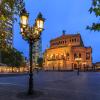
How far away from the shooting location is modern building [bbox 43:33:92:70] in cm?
13650

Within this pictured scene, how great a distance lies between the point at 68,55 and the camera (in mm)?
142125

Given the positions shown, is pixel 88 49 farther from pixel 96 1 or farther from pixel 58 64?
pixel 96 1

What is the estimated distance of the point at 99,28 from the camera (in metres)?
10.7

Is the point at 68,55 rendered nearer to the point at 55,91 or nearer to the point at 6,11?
the point at 55,91

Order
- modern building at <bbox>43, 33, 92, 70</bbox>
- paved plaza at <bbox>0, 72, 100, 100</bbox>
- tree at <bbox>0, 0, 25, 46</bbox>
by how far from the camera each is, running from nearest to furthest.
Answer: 1. tree at <bbox>0, 0, 25, 46</bbox>
2. paved plaza at <bbox>0, 72, 100, 100</bbox>
3. modern building at <bbox>43, 33, 92, 70</bbox>

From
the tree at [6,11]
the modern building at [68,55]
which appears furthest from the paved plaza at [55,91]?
the modern building at [68,55]

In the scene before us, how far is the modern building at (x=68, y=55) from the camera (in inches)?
5374

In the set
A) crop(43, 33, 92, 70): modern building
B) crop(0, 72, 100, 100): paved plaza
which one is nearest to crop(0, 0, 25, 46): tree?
crop(0, 72, 100, 100): paved plaza

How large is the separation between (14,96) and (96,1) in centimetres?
1012

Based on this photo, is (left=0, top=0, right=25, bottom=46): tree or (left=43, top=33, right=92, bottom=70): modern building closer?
(left=0, top=0, right=25, bottom=46): tree

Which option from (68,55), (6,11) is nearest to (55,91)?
(6,11)

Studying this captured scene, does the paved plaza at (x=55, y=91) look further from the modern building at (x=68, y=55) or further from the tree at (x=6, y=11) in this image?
the modern building at (x=68, y=55)

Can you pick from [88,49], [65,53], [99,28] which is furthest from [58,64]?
[99,28]

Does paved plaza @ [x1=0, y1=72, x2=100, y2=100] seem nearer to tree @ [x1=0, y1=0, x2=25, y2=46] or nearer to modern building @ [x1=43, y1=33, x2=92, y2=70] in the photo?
tree @ [x1=0, y1=0, x2=25, y2=46]
